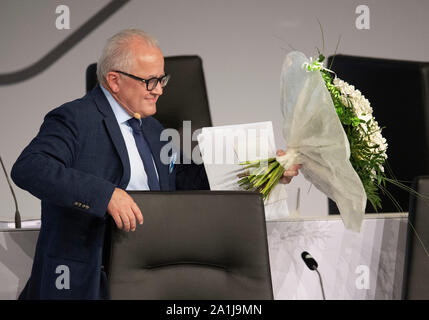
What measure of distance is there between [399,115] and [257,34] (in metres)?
1.46

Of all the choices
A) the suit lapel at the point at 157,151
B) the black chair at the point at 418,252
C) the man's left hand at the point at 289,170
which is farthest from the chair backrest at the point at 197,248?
the suit lapel at the point at 157,151

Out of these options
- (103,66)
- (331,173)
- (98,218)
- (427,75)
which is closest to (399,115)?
(427,75)

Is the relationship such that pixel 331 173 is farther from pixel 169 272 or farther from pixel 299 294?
pixel 169 272

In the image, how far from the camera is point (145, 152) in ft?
6.66

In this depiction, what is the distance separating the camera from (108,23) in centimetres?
374

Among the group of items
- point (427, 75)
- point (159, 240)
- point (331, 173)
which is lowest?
point (159, 240)

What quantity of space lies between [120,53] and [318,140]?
694 millimetres

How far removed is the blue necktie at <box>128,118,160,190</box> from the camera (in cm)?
198

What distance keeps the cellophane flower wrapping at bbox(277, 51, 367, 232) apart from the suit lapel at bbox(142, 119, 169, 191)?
43cm

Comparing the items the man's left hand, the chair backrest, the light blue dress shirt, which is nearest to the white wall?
the light blue dress shirt

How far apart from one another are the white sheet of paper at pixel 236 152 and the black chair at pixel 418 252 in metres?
0.37

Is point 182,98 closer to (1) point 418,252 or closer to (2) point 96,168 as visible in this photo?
(2) point 96,168

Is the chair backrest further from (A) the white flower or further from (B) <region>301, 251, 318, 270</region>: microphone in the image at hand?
(A) the white flower

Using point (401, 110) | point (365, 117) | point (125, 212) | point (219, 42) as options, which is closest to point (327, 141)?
point (365, 117)
